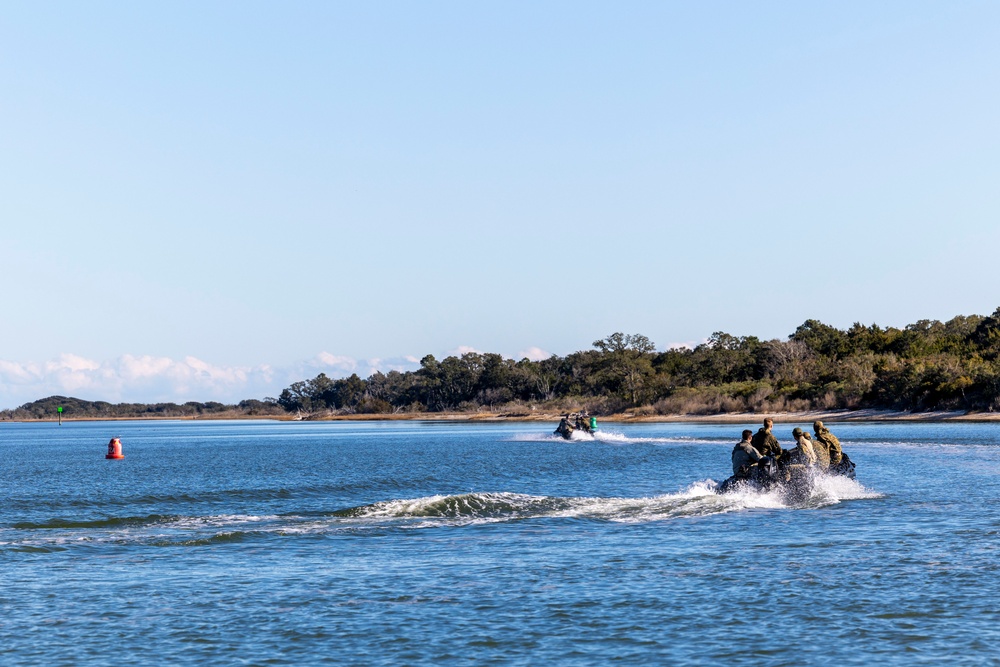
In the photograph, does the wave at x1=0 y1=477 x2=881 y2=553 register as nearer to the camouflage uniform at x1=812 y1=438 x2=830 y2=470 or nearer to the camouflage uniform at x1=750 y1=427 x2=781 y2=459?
the camouflage uniform at x1=812 y1=438 x2=830 y2=470

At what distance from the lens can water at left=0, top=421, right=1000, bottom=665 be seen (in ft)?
46.7

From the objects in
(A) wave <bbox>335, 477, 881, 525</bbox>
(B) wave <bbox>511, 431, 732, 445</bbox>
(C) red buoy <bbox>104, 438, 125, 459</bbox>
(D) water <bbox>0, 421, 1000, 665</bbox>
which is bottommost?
(D) water <bbox>0, 421, 1000, 665</bbox>

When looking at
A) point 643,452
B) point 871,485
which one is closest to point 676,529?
point 871,485

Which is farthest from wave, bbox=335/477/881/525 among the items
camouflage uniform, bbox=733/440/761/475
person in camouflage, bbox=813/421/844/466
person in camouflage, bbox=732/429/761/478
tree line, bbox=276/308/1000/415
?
tree line, bbox=276/308/1000/415

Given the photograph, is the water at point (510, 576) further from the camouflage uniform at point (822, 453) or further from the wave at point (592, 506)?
the camouflage uniform at point (822, 453)

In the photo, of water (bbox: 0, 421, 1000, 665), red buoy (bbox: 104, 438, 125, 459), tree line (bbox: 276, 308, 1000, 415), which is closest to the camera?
water (bbox: 0, 421, 1000, 665)

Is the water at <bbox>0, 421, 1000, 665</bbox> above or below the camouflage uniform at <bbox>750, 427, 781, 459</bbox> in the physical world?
below

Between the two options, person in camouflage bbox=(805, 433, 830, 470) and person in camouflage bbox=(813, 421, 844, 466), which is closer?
person in camouflage bbox=(805, 433, 830, 470)

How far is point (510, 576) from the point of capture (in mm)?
19453

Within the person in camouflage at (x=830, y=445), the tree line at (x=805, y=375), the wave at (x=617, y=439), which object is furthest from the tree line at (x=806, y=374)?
the person in camouflage at (x=830, y=445)

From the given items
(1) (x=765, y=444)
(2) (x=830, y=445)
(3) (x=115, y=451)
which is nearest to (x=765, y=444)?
(1) (x=765, y=444)

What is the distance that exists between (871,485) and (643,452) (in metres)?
28.2

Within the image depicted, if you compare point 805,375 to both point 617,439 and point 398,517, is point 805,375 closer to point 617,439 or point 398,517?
point 617,439

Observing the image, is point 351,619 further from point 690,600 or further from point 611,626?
point 690,600
